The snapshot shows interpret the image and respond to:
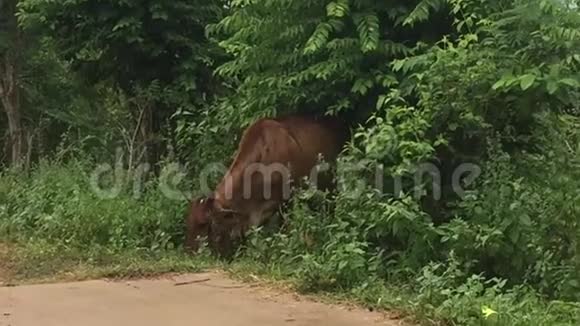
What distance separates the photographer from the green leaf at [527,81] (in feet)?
21.5

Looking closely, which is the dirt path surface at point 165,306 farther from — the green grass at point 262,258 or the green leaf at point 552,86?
the green leaf at point 552,86

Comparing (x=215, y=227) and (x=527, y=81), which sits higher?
(x=527, y=81)

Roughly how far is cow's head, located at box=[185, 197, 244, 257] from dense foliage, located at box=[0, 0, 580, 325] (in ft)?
0.87

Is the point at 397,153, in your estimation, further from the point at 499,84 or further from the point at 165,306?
the point at 165,306

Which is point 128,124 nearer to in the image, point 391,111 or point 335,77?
point 335,77

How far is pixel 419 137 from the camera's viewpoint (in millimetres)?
7227

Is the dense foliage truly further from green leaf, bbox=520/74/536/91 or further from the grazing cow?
the grazing cow

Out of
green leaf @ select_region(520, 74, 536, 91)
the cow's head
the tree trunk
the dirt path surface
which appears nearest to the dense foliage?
green leaf @ select_region(520, 74, 536, 91)

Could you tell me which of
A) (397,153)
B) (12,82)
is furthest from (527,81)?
(12,82)

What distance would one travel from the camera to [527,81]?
657cm

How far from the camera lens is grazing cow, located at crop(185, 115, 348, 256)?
8.40m

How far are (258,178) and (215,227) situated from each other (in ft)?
2.09

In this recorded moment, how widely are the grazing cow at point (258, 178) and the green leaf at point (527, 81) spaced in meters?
2.43

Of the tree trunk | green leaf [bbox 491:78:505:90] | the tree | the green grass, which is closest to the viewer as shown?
the green grass
